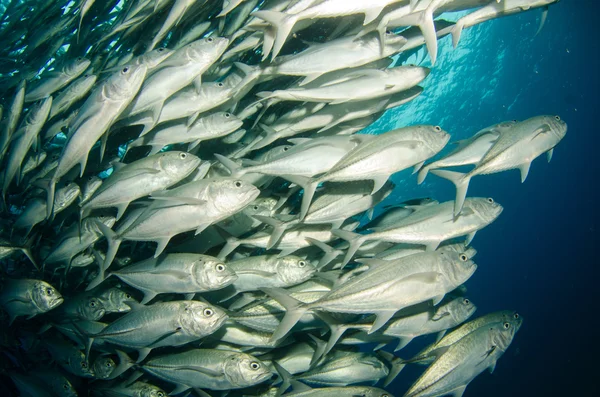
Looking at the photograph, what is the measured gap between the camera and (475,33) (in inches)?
984

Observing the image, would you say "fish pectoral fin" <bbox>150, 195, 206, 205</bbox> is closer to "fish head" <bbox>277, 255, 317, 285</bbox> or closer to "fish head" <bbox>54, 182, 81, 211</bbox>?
"fish head" <bbox>277, 255, 317, 285</bbox>

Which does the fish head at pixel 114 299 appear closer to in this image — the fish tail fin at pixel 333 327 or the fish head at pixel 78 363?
the fish head at pixel 78 363

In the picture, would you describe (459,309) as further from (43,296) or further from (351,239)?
(43,296)

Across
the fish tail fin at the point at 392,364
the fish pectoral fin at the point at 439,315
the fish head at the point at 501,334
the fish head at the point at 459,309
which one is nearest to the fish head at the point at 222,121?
the fish pectoral fin at the point at 439,315

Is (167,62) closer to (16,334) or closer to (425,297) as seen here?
(425,297)

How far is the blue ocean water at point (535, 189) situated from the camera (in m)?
28.7

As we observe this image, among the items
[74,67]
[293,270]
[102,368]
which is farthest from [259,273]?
[74,67]

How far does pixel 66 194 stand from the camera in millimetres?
4070

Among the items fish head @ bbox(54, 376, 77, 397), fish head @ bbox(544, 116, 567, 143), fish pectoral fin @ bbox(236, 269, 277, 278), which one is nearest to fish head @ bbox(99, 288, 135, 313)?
fish head @ bbox(54, 376, 77, 397)

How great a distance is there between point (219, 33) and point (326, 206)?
2.28 metres

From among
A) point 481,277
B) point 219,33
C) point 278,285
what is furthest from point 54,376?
point 481,277

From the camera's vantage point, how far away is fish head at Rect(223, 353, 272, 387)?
373 cm

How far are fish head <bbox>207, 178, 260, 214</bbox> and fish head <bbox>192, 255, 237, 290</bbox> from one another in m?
0.62

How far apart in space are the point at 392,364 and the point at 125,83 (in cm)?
474
